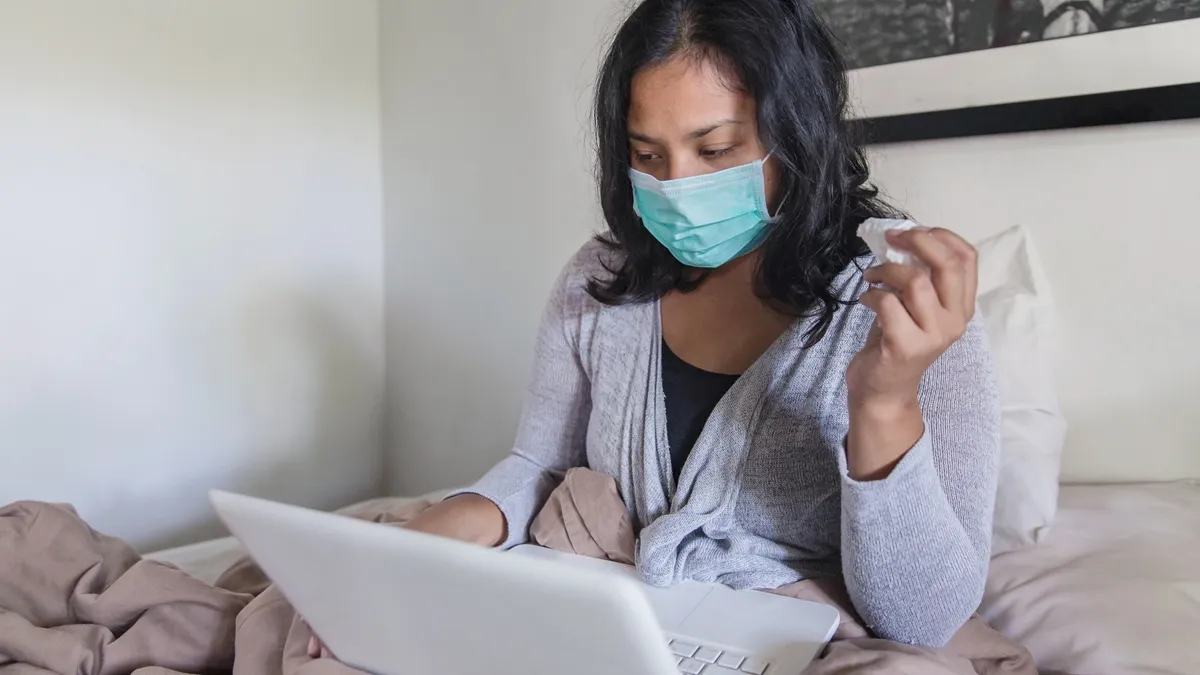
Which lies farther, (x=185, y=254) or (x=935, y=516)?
(x=185, y=254)

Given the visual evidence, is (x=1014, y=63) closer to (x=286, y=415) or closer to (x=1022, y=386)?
(x=1022, y=386)

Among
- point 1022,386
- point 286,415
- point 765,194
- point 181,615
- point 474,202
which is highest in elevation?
point 765,194

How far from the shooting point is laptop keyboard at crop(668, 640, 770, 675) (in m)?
0.69

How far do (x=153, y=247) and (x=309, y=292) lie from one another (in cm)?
35

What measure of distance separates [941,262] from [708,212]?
1.00 feet

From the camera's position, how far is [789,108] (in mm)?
871

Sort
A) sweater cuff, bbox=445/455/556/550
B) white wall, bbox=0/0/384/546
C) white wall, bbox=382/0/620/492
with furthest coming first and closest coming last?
white wall, bbox=382/0/620/492 < white wall, bbox=0/0/384/546 < sweater cuff, bbox=445/455/556/550

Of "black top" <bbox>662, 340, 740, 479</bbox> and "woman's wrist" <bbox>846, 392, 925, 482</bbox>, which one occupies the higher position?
"woman's wrist" <bbox>846, 392, 925, 482</bbox>

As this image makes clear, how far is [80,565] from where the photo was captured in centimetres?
90

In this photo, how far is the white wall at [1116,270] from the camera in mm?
1046

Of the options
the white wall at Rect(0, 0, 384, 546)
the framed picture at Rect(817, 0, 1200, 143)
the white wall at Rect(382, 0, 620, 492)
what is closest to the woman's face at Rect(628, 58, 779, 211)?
Result: the framed picture at Rect(817, 0, 1200, 143)

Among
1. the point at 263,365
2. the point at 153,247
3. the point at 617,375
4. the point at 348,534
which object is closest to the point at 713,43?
the point at 617,375

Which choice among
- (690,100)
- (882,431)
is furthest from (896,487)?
(690,100)

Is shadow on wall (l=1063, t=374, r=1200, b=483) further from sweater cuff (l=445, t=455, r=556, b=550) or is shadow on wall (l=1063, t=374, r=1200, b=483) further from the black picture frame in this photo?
sweater cuff (l=445, t=455, r=556, b=550)
